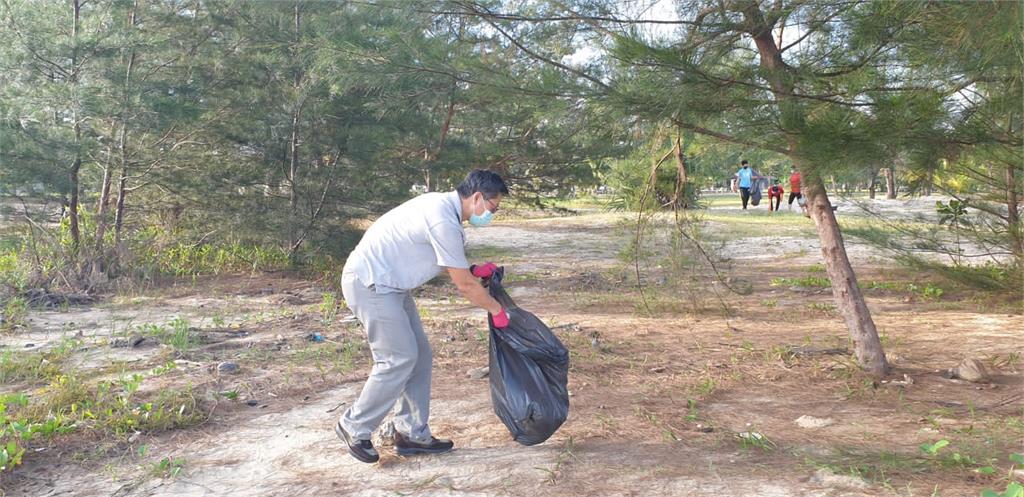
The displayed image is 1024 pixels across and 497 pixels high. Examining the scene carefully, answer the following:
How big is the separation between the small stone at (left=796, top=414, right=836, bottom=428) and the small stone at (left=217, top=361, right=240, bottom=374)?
12.0ft

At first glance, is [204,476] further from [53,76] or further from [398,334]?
[53,76]

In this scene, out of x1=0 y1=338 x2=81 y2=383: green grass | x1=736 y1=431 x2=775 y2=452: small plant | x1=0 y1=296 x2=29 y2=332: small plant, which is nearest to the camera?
x1=736 y1=431 x2=775 y2=452: small plant

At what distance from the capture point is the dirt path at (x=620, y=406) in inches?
122

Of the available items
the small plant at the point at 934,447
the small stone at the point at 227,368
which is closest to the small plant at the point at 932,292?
the small plant at the point at 934,447

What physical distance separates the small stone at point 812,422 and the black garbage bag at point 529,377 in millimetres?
1404

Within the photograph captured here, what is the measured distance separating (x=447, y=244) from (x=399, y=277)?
30cm

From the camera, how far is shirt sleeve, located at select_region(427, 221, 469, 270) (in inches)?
121

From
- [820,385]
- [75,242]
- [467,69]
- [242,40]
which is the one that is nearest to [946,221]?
[820,385]

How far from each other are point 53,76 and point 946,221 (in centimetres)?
990

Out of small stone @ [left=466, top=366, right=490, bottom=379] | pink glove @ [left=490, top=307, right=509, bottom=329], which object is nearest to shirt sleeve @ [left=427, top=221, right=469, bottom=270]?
pink glove @ [left=490, top=307, right=509, bottom=329]

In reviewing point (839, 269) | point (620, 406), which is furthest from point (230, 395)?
point (839, 269)

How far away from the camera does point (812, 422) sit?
3850 mm

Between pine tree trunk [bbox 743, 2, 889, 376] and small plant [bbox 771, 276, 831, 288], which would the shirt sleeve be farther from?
small plant [bbox 771, 276, 831, 288]

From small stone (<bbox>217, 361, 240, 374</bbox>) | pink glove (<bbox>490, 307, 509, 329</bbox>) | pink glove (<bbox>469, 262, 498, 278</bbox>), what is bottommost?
small stone (<bbox>217, 361, 240, 374</bbox>)
